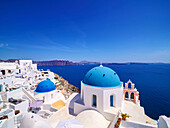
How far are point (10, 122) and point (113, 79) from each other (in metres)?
11.2

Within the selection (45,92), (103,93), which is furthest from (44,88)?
(103,93)

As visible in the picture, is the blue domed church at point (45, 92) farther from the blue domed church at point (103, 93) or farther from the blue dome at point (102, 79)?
the blue dome at point (102, 79)

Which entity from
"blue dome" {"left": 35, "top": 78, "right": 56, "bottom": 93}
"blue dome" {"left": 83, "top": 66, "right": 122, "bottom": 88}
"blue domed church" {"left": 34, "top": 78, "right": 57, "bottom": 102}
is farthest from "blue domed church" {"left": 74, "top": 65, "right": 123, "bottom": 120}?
"blue dome" {"left": 35, "top": 78, "right": 56, "bottom": 93}

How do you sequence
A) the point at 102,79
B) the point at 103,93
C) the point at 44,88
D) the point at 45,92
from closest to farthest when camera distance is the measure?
the point at 103,93
the point at 102,79
the point at 45,92
the point at 44,88

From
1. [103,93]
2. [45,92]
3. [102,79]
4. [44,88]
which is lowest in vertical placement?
[45,92]

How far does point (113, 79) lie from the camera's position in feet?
31.6

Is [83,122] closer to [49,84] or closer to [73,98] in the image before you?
[73,98]

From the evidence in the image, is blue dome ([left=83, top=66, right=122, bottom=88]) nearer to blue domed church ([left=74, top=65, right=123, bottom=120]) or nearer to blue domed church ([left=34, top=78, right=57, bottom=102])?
blue domed church ([left=74, top=65, right=123, bottom=120])

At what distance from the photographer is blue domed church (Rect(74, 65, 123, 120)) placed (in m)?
8.95

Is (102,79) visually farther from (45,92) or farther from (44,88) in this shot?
(44,88)

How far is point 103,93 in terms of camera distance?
8.84 metres

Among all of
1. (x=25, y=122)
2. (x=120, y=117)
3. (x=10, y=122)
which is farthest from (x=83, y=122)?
(x=10, y=122)

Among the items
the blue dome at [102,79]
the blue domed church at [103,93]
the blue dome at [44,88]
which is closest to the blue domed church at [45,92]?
the blue dome at [44,88]

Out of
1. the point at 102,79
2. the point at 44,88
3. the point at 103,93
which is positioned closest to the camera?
the point at 103,93
